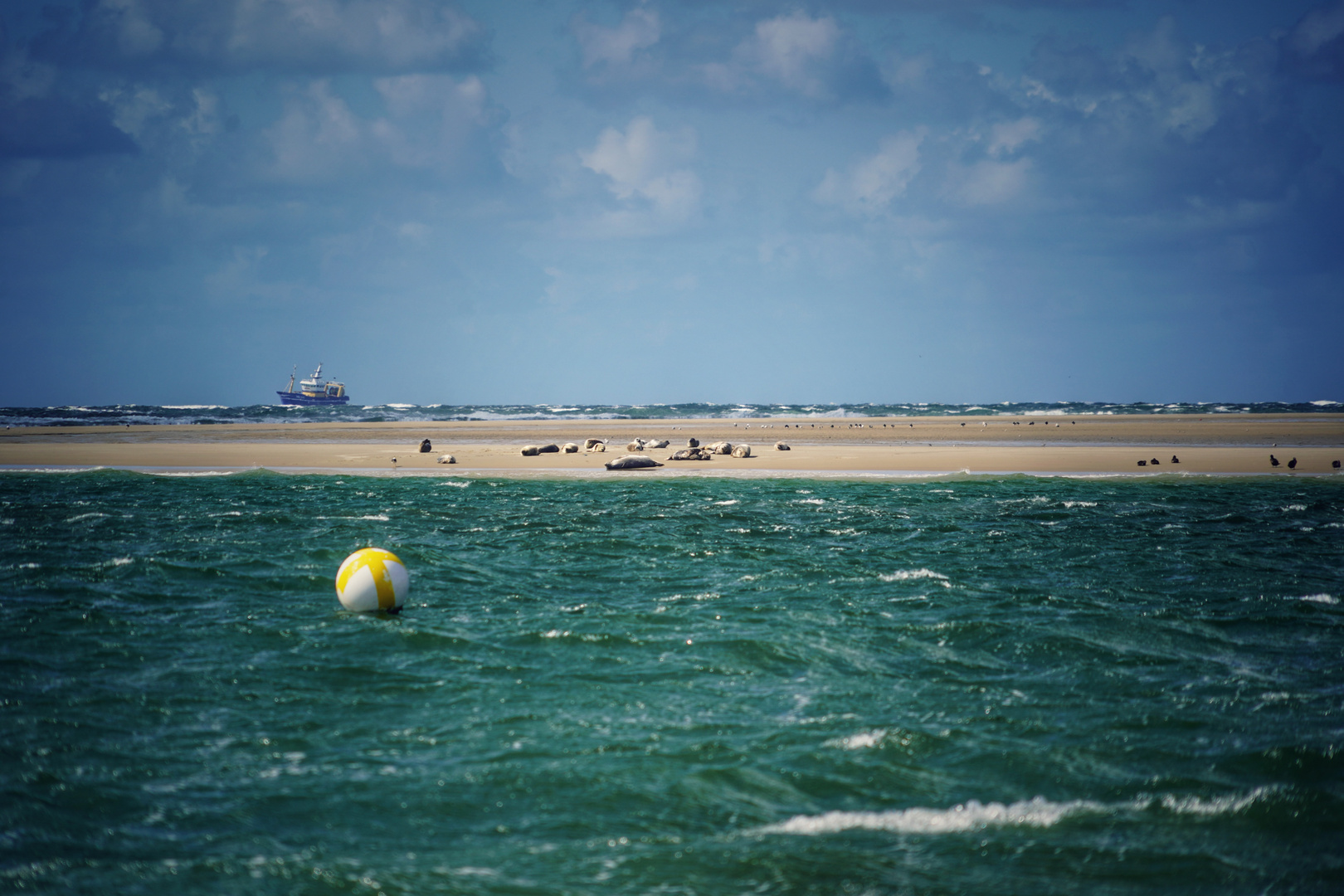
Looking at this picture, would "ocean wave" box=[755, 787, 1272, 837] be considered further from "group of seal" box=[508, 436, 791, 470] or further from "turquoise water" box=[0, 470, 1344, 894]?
"group of seal" box=[508, 436, 791, 470]

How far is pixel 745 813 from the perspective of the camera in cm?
546

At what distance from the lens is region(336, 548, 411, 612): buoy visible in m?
10.5

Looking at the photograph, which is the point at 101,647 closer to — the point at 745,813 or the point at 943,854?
the point at 745,813

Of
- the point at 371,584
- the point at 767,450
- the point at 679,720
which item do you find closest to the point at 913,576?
the point at 679,720

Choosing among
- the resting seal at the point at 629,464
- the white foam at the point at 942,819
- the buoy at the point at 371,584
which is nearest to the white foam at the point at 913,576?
the white foam at the point at 942,819

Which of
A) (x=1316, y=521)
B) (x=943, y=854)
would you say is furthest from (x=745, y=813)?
(x=1316, y=521)

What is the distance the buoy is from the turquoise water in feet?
0.80

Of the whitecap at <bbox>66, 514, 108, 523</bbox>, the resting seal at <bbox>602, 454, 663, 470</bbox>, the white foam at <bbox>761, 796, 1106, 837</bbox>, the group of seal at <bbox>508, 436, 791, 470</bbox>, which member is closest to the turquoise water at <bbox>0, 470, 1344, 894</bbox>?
the white foam at <bbox>761, 796, 1106, 837</bbox>

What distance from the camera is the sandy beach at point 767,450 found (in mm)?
30078

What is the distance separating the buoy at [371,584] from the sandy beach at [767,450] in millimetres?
17999

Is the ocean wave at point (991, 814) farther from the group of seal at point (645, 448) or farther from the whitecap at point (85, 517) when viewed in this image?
the group of seal at point (645, 448)

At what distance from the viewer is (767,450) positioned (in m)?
38.2

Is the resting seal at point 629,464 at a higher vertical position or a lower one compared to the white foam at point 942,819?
higher

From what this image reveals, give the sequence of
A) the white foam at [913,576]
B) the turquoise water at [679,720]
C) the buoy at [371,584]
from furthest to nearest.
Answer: the white foam at [913,576]
the buoy at [371,584]
the turquoise water at [679,720]
